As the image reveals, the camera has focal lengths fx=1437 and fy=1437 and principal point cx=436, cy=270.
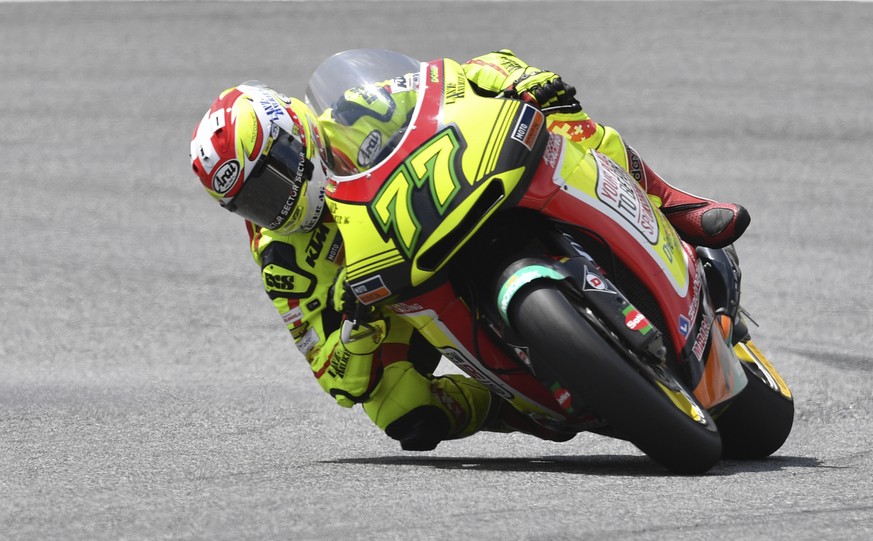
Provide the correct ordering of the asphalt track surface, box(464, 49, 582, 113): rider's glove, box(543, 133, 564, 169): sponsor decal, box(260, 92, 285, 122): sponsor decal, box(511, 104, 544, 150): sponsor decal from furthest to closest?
box(260, 92, 285, 122): sponsor decal → box(464, 49, 582, 113): rider's glove → box(543, 133, 564, 169): sponsor decal → box(511, 104, 544, 150): sponsor decal → the asphalt track surface

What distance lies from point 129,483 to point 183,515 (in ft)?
2.21

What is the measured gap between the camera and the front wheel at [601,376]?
11.8 feet

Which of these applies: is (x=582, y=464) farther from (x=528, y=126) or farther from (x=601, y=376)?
(x=528, y=126)

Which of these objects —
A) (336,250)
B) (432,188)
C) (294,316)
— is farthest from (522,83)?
(294,316)

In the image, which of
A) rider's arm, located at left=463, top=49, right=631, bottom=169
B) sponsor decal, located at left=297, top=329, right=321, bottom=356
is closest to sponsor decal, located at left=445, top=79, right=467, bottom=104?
rider's arm, located at left=463, top=49, right=631, bottom=169

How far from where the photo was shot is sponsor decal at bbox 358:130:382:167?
3982 mm

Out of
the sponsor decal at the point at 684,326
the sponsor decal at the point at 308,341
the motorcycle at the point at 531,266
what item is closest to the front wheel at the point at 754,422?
the motorcycle at the point at 531,266

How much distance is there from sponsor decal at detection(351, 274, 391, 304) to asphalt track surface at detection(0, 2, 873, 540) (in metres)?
0.51

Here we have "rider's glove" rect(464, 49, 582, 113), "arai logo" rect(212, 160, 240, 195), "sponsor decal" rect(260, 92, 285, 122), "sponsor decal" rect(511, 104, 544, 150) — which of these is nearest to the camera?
"sponsor decal" rect(511, 104, 544, 150)

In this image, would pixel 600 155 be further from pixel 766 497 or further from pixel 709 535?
pixel 709 535

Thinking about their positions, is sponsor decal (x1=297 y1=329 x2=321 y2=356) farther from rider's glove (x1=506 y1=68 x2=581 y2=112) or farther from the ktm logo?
rider's glove (x1=506 y1=68 x2=581 y2=112)

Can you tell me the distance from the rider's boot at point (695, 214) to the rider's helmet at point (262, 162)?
1090 millimetres

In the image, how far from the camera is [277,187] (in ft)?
15.1

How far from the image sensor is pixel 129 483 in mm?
4047
